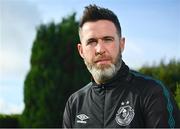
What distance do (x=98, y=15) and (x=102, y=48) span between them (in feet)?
1.02

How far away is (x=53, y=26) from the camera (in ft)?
49.9

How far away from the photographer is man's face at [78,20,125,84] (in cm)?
335

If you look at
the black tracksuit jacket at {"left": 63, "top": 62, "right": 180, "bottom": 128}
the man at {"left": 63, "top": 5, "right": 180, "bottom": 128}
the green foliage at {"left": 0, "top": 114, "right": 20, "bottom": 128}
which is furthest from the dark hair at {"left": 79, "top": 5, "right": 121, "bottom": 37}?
the green foliage at {"left": 0, "top": 114, "right": 20, "bottom": 128}

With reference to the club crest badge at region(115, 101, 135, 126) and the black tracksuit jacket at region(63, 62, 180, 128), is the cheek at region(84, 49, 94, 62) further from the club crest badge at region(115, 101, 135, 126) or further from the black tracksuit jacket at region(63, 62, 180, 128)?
the club crest badge at region(115, 101, 135, 126)

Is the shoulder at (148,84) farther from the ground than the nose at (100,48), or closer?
closer

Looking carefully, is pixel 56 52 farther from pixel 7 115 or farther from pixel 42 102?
pixel 7 115

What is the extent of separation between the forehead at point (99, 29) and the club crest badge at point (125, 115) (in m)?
0.57

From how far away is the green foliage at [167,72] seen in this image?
15587 millimetres

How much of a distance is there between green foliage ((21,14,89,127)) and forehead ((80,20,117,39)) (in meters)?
11.1

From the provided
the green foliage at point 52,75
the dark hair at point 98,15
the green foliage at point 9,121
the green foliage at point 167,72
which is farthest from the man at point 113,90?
the green foliage at point 9,121

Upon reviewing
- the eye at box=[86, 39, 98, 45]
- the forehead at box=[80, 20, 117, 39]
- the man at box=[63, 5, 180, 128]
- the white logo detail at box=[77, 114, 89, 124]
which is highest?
the forehead at box=[80, 20, 117, 39]

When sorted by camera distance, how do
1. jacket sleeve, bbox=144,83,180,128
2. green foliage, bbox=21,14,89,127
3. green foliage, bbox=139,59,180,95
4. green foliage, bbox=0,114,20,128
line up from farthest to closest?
green foliage, bbox=0,114,20,128 < green foliage, bbox=139,59,180,95 < green foliage, bbox=21,14,89,127 < jacket sleeve, bbox=144,83,180,128

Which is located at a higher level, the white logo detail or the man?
the man

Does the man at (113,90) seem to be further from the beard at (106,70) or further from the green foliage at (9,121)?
the green foliage at (9,121)
